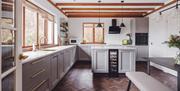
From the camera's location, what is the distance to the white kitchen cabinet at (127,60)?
6.00 meters

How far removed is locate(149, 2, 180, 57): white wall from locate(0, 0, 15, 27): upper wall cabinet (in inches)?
203

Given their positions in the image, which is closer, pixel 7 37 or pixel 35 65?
pixel 7 37

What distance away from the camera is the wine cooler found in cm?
605

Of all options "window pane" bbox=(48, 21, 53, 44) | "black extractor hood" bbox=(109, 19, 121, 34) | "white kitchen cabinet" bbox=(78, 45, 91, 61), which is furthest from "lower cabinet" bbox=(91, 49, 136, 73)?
"black extractor hood" bbox=(109, 19, 121, 34)

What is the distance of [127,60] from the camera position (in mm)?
6023

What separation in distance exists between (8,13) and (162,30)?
637cm

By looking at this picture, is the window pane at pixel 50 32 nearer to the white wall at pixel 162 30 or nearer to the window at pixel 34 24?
the window at pixel 34 24

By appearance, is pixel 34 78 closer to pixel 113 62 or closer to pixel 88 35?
pixel 113 62

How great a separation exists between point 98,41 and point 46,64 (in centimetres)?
665

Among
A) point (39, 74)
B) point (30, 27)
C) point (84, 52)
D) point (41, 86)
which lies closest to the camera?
point (39, 74)

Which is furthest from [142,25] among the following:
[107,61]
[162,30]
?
[107,61]

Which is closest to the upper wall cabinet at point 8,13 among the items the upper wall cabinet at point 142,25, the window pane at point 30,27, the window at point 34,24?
the window at point 34,24

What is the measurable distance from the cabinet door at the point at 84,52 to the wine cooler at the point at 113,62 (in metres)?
3.67

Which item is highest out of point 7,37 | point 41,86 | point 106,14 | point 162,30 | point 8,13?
point 106,14
